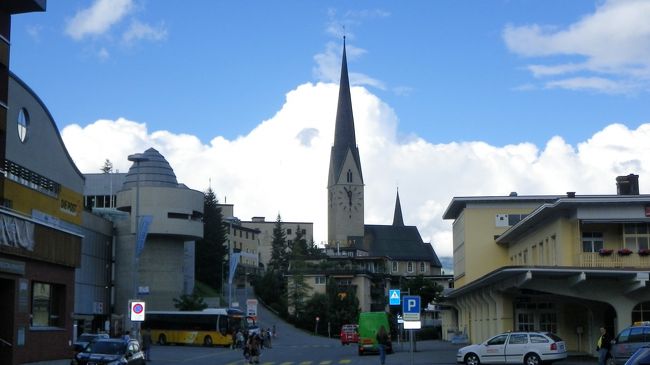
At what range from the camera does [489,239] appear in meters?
69.8

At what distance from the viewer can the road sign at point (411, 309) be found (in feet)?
91.5

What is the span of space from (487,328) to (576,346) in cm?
861

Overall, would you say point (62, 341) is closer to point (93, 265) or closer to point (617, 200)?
point (617, 200)

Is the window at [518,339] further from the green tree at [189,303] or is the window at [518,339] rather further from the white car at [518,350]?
the green tree at [189,303]

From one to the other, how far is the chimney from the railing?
17402 millimetres

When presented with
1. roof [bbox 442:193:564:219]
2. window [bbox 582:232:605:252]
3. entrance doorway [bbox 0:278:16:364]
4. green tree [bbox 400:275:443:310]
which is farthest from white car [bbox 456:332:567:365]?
green tree [bbox 400:275:443:310]

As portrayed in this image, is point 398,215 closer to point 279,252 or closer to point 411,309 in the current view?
point 279,252

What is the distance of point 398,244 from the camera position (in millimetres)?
170875

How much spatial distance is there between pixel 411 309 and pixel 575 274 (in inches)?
573

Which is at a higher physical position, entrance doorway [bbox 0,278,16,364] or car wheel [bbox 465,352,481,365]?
entrance doorway [bbox 0,278,16,364]

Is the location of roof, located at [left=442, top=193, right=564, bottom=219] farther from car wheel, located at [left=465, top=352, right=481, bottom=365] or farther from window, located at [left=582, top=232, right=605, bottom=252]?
car wheel, located at [left=465, top=352, right=481, bottom=365]

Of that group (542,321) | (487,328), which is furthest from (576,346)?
(487,328)

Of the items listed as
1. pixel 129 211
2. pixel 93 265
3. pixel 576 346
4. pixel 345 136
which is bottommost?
pixel 576 346

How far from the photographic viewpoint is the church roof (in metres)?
172
